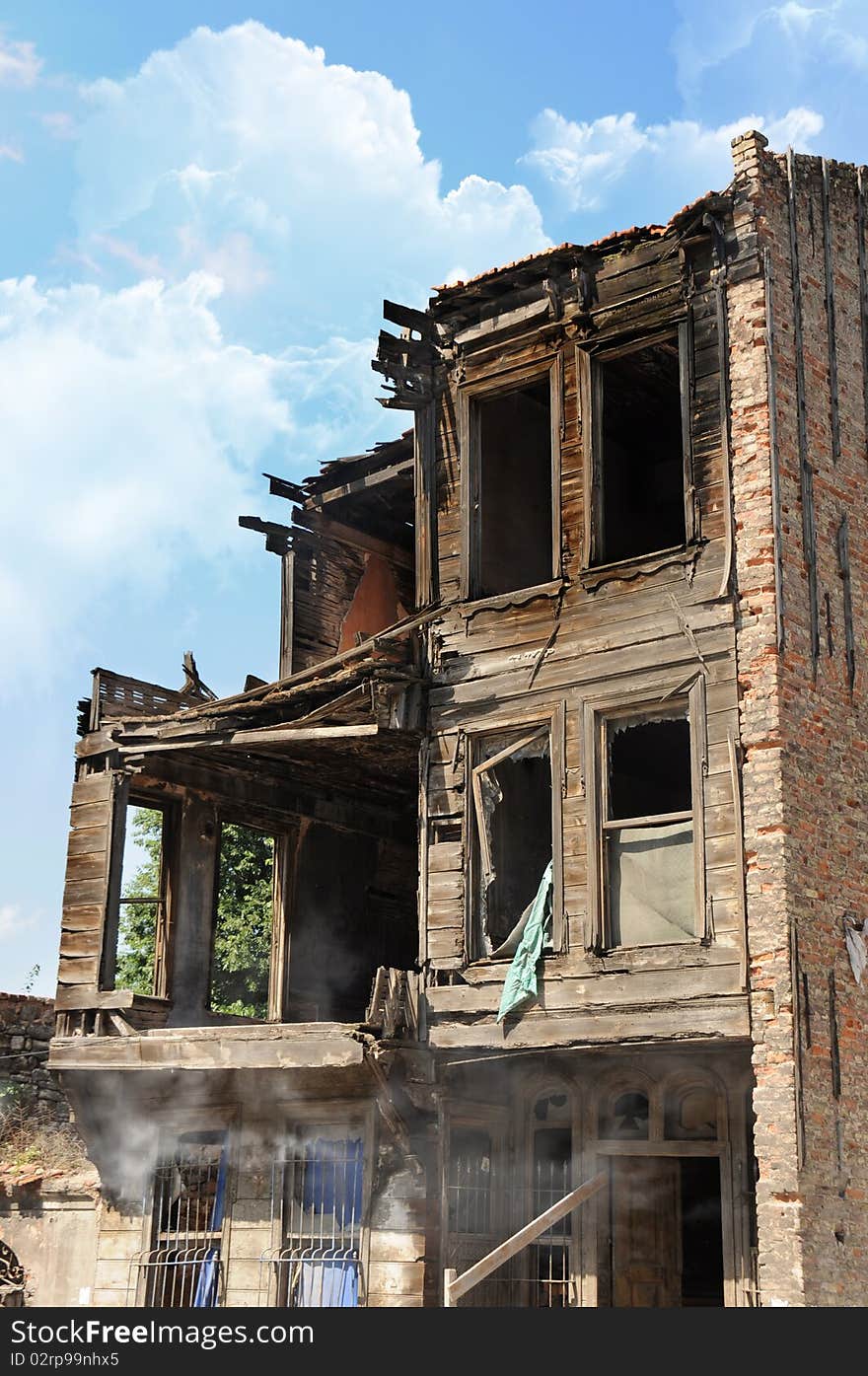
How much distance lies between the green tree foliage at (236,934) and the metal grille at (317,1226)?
19.1 meters

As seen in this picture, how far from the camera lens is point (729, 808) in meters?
14.5

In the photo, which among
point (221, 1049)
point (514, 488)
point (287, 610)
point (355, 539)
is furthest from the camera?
point (355, 539)

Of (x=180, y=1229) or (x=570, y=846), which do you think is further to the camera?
(x=180, y=1229)

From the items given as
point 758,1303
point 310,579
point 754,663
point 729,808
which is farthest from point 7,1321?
point 310,579

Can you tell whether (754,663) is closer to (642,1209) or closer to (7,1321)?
(642,1209)

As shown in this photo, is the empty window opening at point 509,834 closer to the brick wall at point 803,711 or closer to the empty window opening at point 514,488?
the empty window opening at point 514,488

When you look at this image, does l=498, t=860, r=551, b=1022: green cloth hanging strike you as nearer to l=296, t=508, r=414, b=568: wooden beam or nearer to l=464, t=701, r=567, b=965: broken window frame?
l=464, t=701, r=567, b=965: broken window frame

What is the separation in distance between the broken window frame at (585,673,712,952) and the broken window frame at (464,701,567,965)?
1.13 feet

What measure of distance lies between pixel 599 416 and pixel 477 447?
64.1 inches

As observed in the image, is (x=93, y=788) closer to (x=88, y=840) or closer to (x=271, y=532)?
(x=88, y=840)

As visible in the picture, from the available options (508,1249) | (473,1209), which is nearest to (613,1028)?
(508,1249)

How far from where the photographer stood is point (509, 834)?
55.4ft

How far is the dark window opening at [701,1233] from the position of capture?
17797 millimetres

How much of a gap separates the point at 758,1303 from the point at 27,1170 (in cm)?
1113
